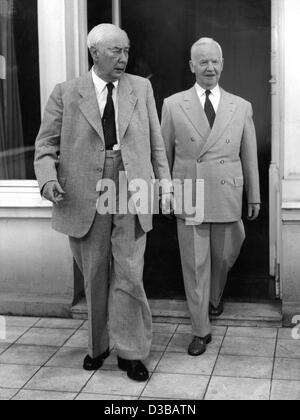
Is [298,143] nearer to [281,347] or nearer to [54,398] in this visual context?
[281,347]

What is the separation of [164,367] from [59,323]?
122cm

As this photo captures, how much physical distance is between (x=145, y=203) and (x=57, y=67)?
1633 millimetres

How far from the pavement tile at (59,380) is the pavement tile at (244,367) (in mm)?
797

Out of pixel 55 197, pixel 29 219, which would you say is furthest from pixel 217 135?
pixel 29 219

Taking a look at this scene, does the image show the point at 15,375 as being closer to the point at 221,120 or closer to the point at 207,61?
the point at 221,120

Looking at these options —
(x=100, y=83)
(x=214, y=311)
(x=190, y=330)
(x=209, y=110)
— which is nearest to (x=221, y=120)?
(x=209, y=110)

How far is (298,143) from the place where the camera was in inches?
225

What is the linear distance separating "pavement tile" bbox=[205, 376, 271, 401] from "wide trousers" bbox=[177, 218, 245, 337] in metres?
0.65

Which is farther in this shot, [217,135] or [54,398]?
[217,135]

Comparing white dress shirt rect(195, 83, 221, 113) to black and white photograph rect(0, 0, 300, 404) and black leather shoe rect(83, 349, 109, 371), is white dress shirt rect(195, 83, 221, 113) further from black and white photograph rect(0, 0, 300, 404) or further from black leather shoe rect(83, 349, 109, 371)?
black leather shoe rect(83, 349, 109, 371)

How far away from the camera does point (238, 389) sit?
15.3 feet

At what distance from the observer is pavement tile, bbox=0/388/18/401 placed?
4.57m

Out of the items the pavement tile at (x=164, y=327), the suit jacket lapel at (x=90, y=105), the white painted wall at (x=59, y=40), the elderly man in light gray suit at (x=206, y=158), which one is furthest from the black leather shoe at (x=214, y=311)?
the white painted wall at (x=59, y=40)
